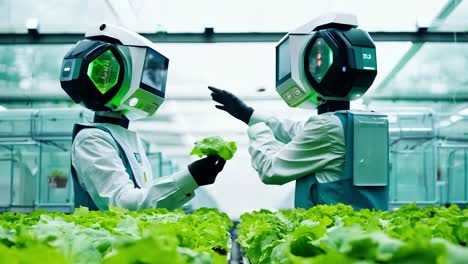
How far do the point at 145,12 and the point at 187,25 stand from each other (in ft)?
1.73

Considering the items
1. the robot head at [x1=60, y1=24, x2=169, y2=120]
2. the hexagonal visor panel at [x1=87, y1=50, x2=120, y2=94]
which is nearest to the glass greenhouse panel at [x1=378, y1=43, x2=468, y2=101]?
the robot head at [x1=60, y1=24, x2=169, y2=120]

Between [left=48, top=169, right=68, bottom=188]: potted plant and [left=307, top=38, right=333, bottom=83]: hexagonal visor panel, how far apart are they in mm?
4543

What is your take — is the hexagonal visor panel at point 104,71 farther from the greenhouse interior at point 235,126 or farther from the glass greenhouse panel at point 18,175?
the glass greenhouse panel at point 18,175

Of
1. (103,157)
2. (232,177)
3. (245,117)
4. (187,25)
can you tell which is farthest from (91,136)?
(232,177)

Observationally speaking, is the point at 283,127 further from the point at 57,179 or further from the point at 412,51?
the point at 57,179

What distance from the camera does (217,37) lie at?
596 cm

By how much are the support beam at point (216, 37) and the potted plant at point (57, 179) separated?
168 centimetres

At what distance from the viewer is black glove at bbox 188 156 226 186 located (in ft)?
9.84

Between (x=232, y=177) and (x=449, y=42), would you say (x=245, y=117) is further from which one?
(x=232, y=177)

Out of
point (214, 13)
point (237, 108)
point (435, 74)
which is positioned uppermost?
point (214, 13)

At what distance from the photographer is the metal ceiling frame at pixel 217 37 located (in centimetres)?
595

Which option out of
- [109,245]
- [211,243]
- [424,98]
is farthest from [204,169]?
[424,98]

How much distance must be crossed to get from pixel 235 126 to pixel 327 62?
31.9 feet

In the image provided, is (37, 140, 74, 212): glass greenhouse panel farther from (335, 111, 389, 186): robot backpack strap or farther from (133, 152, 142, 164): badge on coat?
(335, 111, 389, 186): robot backpack strap
